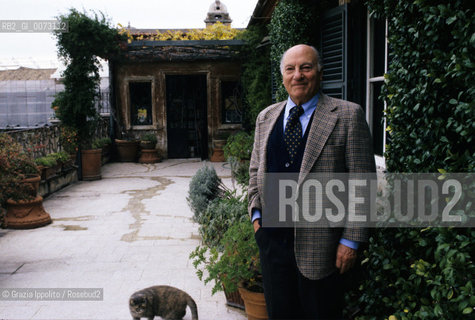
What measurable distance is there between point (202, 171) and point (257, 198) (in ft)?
12.8

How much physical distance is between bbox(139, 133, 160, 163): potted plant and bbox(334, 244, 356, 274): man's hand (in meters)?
11.4

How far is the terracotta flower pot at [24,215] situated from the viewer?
6.68 metres

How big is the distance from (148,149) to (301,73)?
37.3 feet

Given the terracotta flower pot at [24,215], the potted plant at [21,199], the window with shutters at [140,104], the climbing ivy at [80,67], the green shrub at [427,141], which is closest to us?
the green shrub at [427,141]

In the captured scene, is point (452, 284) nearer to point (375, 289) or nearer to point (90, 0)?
point (375, 289)

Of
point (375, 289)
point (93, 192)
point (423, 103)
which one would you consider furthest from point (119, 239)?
point (423, 103)

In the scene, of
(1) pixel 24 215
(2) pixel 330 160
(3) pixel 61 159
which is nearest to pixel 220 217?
(2) pixel 330 160

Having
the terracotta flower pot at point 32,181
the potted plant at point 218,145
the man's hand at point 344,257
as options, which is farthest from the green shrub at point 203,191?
the potted plant at point 218,145

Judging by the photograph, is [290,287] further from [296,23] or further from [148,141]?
[148,141]

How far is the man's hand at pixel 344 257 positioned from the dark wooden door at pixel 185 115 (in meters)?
11.8

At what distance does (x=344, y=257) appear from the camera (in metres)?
2.29

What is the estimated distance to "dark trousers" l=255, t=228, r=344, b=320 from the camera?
7.66ft

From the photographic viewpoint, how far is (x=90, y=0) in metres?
10.4

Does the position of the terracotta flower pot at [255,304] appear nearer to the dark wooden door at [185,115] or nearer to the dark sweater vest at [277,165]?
the dark sweater vest at [277,165]
